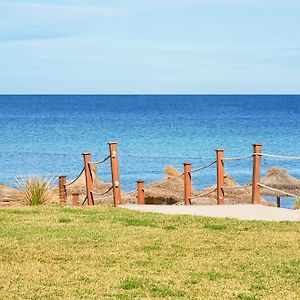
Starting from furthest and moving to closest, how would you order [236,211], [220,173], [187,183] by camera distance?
[187,183] → [220,173] → [236,211]

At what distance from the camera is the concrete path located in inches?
594

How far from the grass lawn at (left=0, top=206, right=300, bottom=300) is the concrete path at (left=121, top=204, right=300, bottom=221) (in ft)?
2.80

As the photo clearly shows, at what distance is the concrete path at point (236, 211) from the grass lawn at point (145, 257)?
85 centimetres

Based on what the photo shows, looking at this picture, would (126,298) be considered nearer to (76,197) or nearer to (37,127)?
(76,197)

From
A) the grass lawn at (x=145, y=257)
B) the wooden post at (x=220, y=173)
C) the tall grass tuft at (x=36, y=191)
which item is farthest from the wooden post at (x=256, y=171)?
the tall grass tuft at (x=36, y=191)

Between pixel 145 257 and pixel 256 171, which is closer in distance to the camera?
pixel 145 257

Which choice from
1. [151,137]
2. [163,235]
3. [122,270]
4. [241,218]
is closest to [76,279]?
[122,270]

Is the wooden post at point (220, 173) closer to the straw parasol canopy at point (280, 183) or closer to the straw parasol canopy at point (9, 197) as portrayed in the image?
the straw parasol canopy at point (9, 197)

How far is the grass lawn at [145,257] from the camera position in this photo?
922 centimetres

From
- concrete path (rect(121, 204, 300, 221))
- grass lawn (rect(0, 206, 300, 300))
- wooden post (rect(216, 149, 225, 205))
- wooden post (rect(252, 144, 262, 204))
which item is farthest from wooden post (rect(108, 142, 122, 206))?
wooden post (rect(252, 144, 262, 204))

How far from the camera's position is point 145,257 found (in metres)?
11.1

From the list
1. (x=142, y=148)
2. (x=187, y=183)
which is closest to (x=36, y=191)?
(x=187, y=183)

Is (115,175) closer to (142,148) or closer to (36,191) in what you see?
(36,191)

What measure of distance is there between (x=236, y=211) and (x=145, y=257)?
5.09 m
